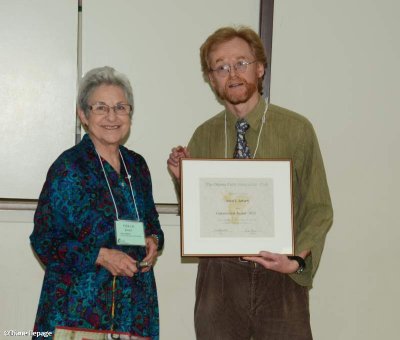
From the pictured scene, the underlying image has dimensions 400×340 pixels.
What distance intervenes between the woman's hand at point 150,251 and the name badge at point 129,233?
0.34 ft

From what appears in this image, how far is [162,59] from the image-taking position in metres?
3.30

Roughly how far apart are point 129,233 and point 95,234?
131mm

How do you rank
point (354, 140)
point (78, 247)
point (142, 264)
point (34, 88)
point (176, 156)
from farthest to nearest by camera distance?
point (354, 140) → point (34, 88) → point (176, 156) → point (142, 264) → point (78, 247)

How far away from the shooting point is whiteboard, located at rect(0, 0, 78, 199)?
317cm

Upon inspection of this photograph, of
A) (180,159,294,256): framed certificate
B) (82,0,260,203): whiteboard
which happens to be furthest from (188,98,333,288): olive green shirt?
(82,0,260,203): whiteboard

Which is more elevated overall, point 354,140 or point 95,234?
point 354,140

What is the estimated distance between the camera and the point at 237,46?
2.52 metres

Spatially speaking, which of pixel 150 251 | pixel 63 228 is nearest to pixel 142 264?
pixel 150 251

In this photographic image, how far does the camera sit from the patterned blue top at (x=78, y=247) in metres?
2.23

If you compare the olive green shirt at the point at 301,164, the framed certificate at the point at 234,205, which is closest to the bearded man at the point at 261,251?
the olive green shirt at the point at 301,164

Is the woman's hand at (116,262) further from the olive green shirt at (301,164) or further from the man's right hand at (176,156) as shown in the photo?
the olive green shirt at (301,164)

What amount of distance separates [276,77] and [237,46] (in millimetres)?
935

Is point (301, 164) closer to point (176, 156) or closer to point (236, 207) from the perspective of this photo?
point (236, 207)

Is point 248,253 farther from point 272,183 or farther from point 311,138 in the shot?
point 311,138
